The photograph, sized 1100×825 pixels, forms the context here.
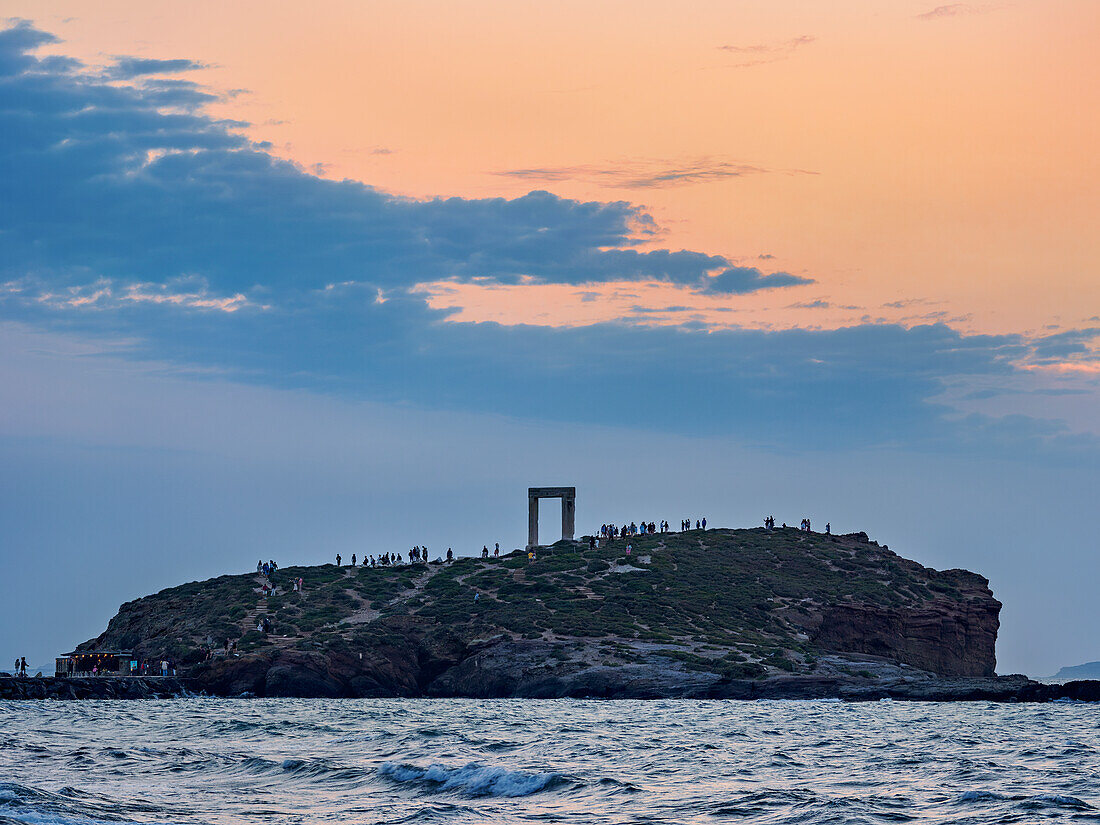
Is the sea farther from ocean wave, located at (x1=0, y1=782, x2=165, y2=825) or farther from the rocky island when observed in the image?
the rocky island

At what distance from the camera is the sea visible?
80.9 ft

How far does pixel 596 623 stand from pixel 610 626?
1.27 metres

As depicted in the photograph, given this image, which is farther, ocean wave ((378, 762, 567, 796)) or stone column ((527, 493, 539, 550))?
stone column ((527, 493, 539, 550))

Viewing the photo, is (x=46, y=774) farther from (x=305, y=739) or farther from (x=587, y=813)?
(x=587, y=813)

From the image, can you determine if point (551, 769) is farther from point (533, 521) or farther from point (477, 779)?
point (533, 521)

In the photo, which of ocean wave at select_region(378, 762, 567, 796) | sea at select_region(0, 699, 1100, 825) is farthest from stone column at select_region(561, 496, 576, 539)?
ocean wave at select_region(378, 762, 567, 796)

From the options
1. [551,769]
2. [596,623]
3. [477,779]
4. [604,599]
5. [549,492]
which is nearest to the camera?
[477,779]

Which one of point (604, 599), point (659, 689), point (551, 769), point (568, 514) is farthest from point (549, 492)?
point (551, 769)

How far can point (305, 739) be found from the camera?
43250mm

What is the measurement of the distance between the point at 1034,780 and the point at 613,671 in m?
50.3

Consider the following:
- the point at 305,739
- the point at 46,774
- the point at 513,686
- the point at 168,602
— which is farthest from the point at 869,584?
the point at 46,774

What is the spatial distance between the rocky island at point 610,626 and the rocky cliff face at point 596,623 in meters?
0.18

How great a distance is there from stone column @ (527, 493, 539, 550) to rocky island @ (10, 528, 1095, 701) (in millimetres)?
2097

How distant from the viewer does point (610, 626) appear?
90938 mm
